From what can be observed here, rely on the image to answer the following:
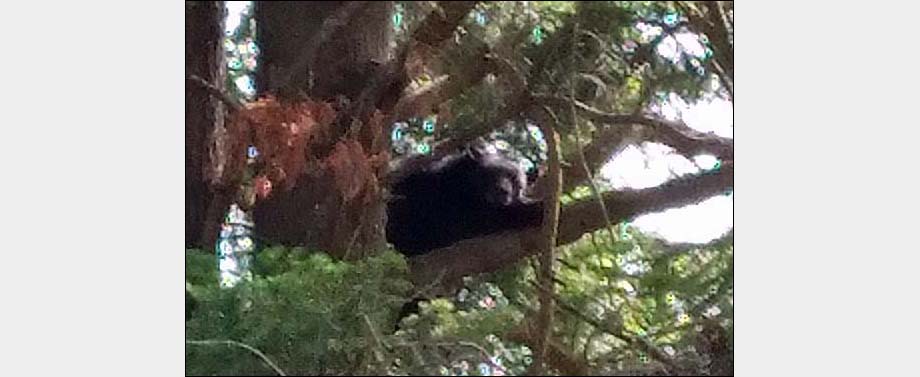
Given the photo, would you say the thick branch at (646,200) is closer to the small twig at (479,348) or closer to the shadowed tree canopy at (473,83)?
the shadowed tree canopy at (473,83)

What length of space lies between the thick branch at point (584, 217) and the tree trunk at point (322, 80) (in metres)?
0.06

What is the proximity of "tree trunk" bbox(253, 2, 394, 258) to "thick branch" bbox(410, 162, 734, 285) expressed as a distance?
0.06 m

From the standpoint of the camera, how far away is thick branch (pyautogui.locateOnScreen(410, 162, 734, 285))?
1.24m

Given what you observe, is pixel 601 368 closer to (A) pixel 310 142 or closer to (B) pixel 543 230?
(B) pixel 543 230

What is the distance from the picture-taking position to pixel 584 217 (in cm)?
123

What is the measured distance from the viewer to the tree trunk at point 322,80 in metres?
1.19

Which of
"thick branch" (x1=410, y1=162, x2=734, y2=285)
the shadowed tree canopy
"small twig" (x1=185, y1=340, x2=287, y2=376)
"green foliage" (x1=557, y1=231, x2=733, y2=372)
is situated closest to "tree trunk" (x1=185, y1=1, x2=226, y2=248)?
the shadowed tree canopy

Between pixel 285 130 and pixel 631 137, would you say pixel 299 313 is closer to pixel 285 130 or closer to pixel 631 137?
pixel 285 130

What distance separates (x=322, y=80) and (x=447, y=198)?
23cm

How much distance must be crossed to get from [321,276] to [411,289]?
0.25 ft

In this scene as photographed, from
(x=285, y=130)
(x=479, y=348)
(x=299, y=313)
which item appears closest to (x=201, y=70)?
(x=285, y=130)

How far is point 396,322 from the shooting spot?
1.25m

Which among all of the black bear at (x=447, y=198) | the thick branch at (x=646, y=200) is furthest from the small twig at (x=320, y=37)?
the thick branch at (x=646, y=200)

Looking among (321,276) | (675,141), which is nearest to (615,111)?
(675,141)
